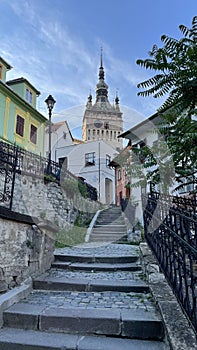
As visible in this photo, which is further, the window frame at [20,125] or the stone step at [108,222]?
the window frame at [20,125]

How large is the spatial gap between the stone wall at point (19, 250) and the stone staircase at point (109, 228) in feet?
17.5

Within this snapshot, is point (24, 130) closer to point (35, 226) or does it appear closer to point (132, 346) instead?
point (35, 226)

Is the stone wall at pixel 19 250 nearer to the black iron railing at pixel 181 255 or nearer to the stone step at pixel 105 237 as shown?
the black iron railing at pixel 181 255

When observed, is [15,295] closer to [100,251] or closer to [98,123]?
[100,251]

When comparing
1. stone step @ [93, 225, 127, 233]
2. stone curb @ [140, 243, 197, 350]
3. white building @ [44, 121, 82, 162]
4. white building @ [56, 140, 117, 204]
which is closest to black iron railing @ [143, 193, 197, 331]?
stone curb @ [140, 243, 197, 350]

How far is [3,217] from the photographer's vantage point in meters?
2.92

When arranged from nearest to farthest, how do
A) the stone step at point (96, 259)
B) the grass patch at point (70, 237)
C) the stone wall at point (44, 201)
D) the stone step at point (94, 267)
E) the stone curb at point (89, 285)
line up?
the stone curb at point (89, 285) < the stone step at point (94, 267) < the stone step at point (96, 259) < the grass patch at point (70, 237) < the stone wall at point (44, 201)

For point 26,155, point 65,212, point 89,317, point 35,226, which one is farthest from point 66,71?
point 89,317

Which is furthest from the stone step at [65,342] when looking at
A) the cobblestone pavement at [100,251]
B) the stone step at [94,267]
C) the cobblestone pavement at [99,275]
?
the cobblestone pavement at [100,251]

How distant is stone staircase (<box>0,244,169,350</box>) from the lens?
2.28 metres

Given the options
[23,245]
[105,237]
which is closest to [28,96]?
[105,237]

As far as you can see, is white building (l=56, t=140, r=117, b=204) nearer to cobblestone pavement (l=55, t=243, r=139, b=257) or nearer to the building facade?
the building facade

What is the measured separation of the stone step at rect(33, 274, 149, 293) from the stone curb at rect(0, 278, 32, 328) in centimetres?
22

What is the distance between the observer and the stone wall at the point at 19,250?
2984mm
